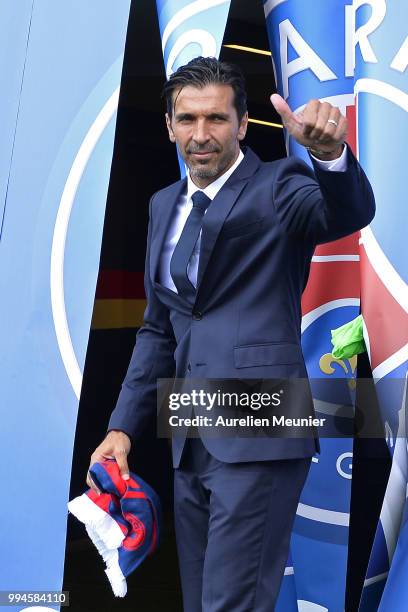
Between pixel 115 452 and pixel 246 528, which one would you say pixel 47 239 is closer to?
pixel 115 452

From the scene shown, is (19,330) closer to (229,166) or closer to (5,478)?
(5,478)

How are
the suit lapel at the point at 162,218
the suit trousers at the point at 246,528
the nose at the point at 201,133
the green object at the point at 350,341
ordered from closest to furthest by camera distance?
1. the suit trousers at the point at 246,528
2. the nose at the point at 201,133
3. the suit lapel at the point at 162,218
4. the green object at the point at 350,341

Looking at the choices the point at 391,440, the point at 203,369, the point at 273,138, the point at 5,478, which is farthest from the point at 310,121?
the point at 273,138

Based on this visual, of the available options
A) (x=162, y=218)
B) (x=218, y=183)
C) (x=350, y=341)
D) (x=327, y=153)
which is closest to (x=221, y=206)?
(x=218, y=183)

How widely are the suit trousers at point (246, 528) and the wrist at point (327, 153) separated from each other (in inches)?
23.9

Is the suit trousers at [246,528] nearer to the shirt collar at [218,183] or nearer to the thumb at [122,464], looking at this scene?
the thumb at [122,464]

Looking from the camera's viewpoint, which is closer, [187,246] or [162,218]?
[187,246]

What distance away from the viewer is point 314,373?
245 centimetres

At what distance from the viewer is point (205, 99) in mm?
1967

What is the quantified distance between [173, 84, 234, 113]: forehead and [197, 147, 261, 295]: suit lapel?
0.12m

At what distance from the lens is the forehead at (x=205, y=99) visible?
196 centimetres

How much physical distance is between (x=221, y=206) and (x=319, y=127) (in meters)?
0.39

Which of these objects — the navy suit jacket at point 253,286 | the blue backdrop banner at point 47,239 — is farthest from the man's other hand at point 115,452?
the blue backdrop banner at point 47,239

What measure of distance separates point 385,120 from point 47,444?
1.14 meters
